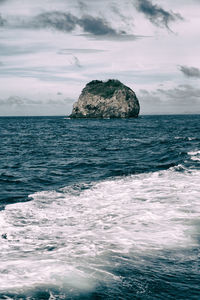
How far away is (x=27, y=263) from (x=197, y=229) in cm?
582

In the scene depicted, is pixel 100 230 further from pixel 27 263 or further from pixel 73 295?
pixel 73 295

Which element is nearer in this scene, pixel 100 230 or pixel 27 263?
pixel 27 263

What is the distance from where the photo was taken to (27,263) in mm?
8117

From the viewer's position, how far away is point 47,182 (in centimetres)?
1889

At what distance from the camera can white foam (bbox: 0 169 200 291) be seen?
7.58 meters

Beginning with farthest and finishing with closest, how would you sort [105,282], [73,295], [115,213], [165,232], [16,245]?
1. [115,213]
2. [165,232]
3. [16,245]
4. [105,282]
5. [73,295]

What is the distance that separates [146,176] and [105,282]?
45.7 ft

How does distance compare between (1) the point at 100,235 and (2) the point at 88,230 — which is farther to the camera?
(2) the point at 88,230

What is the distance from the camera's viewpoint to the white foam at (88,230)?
24.9 feet

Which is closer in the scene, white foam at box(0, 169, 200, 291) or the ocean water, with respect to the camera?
the ocean water

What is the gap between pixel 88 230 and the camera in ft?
35.2

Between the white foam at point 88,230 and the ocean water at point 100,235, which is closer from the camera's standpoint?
the ocean water at point 100,235

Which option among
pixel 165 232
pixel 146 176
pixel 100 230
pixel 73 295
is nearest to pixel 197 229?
pixel 165 232

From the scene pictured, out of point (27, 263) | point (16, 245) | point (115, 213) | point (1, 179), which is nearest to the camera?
point (27, 263)
